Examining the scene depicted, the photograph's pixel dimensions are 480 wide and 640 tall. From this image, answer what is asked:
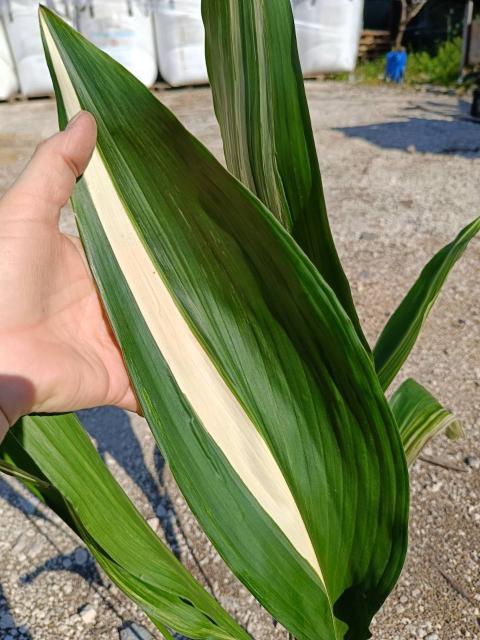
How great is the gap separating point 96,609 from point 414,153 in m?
3.13

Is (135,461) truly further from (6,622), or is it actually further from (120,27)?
(120,27)

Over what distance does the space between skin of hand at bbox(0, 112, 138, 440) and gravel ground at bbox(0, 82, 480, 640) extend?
57 centimetres

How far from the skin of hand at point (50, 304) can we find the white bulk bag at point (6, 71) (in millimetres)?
5839

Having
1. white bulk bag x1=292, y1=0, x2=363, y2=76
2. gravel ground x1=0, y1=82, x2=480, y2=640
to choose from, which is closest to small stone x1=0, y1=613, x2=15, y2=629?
gravel ground x1=0, y1=82, x2=480, y2=640

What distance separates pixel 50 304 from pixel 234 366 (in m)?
0.23

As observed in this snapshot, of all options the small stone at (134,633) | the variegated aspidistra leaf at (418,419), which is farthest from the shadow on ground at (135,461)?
the variegated aspidistra leaf at (418,419)

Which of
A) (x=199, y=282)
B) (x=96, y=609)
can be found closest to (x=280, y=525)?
(x=199, y=282)

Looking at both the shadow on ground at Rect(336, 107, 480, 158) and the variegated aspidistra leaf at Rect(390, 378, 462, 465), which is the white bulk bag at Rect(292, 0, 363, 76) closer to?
the shadow on ground at Rect(336, 107, 480, 158)

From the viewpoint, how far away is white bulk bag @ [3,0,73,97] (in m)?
5.49

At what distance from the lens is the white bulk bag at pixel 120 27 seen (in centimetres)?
564

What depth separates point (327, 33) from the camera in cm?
595

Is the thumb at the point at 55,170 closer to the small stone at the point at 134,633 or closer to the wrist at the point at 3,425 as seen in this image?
the wrist at the point at 3,425

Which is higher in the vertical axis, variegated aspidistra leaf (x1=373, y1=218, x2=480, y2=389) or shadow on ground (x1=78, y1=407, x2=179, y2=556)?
variegated aspidistra leaf (x1=373, y1=218, x2=480, y2=389)

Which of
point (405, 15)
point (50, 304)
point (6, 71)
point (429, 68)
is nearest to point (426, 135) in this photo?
point (429, 68)
